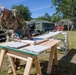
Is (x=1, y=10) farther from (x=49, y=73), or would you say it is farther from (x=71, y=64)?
(x=71, y=64)

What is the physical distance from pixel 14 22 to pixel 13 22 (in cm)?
4

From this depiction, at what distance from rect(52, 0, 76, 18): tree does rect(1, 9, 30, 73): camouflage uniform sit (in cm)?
3771

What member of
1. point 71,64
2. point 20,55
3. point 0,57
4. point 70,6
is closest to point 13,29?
point 0,57

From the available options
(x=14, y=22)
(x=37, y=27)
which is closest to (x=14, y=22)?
(x=14, y=22)

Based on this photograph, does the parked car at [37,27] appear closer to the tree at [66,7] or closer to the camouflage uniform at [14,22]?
the tree at [66,7]

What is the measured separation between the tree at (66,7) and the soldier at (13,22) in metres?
37.7

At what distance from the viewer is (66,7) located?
44.5m

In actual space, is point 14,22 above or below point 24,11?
below

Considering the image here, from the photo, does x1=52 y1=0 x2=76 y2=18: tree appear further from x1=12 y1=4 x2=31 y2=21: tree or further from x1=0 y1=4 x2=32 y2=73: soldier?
x1=0 y1=4 x2=32 y2=73: soldier

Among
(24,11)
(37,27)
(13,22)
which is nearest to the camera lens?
(13,22)

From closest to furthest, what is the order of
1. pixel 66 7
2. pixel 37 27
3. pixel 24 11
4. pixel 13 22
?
pixel 13 22, pixel 37 27, pixel 66 7, pixel 24 11

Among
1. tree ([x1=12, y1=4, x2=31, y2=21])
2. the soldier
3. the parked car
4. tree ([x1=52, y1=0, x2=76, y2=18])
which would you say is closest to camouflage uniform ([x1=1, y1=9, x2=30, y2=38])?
the soldier

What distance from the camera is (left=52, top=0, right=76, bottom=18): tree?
4291 centimetres

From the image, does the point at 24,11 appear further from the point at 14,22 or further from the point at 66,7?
the point at 14,22
